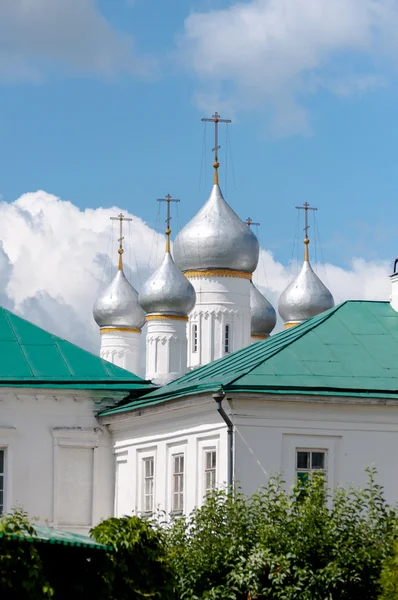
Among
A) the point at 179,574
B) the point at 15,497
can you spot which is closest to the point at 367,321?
the point at 15,497

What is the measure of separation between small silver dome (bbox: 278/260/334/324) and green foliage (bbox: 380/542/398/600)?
144 feet

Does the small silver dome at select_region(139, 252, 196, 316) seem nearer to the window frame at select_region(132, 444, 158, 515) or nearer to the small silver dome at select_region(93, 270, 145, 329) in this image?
the small silver dome at select_region(93, 270, 145, 329)

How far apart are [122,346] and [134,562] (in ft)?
162

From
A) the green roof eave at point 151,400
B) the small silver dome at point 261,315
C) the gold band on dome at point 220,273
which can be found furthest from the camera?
the small silver dome at point 261,315

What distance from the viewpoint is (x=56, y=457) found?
27312 mm

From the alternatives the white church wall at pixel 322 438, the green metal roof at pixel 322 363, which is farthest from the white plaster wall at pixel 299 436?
A: the green metal roof at pixel 322 363

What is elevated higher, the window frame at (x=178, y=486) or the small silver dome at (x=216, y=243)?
the small silver dome at (x=216, y=243)

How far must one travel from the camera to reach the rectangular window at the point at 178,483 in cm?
2533

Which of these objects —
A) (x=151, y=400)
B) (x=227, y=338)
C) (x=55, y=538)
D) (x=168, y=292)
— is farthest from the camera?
(x=227, y=338)

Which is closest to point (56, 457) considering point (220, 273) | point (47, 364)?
point (47, 364)

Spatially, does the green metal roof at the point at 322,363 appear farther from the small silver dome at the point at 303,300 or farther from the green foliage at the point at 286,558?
the small silver dome at the point at 303,300

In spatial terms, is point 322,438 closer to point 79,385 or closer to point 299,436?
point 299,436

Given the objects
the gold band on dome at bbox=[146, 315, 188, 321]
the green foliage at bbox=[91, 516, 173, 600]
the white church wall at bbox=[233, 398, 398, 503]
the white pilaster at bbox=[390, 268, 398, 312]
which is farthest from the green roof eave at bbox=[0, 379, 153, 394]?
the gold band on dome at bbox=[146, 315, 188, 321]

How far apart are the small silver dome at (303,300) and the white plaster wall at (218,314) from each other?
221 inches
